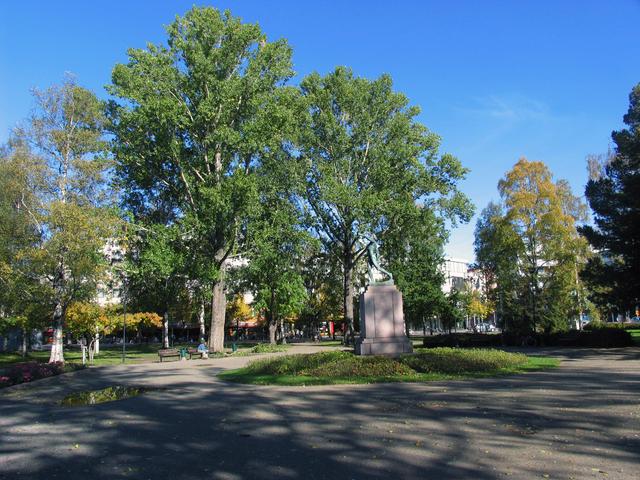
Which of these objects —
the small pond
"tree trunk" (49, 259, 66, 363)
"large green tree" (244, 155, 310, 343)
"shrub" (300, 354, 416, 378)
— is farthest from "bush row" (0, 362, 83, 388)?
"large green tree" (244, 155, 310, 343)

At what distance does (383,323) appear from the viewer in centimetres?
2038

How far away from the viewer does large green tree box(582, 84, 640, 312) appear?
25.5 metres

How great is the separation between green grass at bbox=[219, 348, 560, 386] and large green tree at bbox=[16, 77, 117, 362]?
15.0 m

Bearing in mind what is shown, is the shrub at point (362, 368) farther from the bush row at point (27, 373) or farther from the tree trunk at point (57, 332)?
the tree trunk at point (57, 332)

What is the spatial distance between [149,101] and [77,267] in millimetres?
10561

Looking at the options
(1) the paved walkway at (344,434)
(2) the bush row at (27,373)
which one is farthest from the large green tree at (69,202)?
(1) the paved walkway at (344,434)

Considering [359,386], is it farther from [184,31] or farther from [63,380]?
[184,31]

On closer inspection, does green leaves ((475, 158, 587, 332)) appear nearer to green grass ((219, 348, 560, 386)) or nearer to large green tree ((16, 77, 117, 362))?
green grass ((219, 348, 560, 386))

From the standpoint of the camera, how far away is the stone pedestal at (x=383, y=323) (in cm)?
2027

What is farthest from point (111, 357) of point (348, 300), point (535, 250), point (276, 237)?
point (535, 250)

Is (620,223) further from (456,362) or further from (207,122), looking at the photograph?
Result: (207,122)

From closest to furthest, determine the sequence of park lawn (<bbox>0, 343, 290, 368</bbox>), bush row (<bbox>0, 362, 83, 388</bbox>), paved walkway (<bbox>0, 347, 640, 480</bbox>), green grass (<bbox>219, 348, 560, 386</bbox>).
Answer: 1. paved walkway (<bbox>0, 347, 640, 480</bbox>)
2. green grass (<bbox>219, 348, 560, 386</bbox>)
3. bush row (<bbox>0, 362, 83, 388</bbox>)
4. park lawn (<bbox>0, 343, 290, 368</bbox>)

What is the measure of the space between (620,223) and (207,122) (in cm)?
2382

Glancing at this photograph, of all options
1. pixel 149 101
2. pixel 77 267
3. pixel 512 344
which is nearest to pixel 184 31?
pixel 149 101
